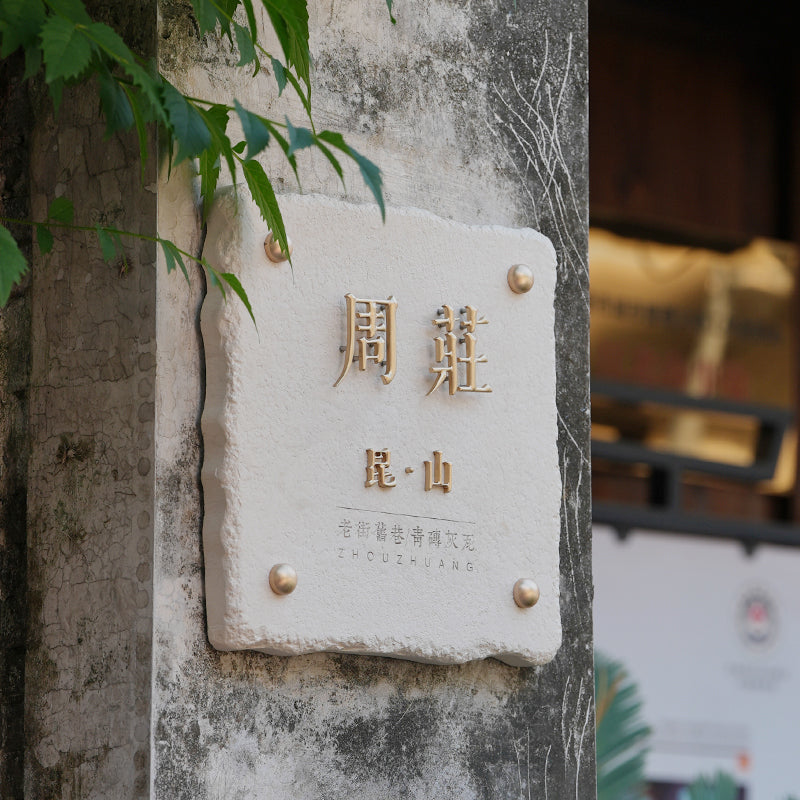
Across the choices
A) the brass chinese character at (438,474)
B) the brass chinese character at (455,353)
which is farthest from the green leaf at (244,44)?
the brass chinese character at (438,474)

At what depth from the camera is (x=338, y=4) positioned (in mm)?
2131

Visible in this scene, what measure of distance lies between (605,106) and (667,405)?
120 cm

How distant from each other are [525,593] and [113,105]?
2.91ft

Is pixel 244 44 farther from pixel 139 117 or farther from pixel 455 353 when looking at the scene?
pixel 455 353

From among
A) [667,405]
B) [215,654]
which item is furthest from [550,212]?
[667,405]

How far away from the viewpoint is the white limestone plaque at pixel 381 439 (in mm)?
1888

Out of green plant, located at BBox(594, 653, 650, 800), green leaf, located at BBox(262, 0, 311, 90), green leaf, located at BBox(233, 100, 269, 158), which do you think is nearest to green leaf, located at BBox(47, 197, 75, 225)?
green leaf, located at BBox(262, 0, 311, 90)

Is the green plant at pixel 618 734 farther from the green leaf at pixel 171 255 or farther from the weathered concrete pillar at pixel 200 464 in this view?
the green leaf at pixel 171 255

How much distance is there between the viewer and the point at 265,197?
1.79 m

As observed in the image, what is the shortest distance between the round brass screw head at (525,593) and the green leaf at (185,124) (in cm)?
79

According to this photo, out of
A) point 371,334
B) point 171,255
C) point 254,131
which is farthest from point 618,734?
point 254,131

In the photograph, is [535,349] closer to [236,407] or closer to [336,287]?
[336,287]

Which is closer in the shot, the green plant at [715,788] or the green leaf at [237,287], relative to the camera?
the green leaf at [237,287]

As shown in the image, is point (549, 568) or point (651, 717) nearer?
point (549, 568)
